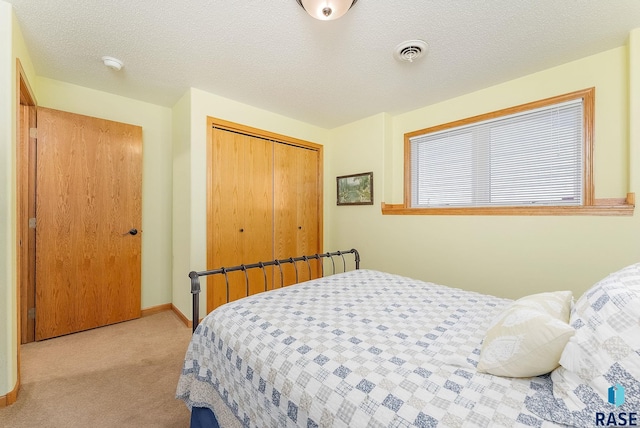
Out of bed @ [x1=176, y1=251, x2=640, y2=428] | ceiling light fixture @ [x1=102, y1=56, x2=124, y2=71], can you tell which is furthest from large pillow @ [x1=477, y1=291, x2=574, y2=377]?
ceiling light fixture @ [x1=102, y1=56, x2=124, y2=71]

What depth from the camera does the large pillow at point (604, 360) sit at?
0.63 metres

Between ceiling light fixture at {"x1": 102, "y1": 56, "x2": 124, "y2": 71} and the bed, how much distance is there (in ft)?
7.33

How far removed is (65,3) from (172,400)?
2528 mm

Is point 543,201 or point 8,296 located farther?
point 543,201

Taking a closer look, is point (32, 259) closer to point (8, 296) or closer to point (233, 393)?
point (8, 296)

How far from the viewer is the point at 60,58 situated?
2.19 metres

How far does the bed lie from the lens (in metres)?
0.69

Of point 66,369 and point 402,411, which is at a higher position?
point 402,411

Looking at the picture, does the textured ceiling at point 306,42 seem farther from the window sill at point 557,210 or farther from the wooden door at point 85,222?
the window sill at point 557,210

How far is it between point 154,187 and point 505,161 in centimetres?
380

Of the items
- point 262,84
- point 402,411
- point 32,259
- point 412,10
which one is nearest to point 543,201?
point 412,10

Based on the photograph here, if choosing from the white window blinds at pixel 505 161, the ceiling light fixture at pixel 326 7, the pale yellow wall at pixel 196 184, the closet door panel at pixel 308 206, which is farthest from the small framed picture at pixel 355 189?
the ceiling light fixture at pixel 326 7

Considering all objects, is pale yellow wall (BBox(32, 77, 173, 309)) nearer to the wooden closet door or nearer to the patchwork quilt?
the wooden closet door

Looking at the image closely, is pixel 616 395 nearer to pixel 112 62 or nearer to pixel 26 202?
pixel 112 62
